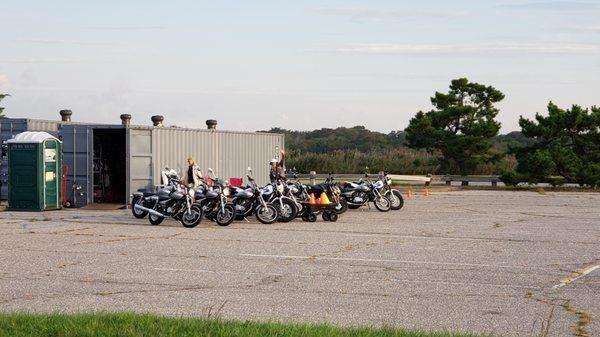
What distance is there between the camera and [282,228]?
74.8 feet

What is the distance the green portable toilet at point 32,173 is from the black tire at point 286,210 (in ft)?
28.1

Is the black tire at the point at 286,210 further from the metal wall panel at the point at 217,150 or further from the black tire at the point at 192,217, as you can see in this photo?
the metal wall panel at the point at 217,150

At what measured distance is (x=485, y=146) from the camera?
51.2 m

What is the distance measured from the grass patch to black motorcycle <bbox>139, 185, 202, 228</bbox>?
12.9m

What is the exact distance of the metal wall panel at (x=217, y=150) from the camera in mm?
31109

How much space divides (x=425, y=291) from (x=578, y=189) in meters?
33.1

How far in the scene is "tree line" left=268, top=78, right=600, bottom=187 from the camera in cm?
4422

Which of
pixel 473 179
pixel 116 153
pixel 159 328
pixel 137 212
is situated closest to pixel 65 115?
pixel 116 153

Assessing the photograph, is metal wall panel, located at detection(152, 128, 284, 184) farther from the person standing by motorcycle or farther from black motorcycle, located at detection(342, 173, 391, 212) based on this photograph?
black motorcycle, located at detection(342, 173, 391, 212)

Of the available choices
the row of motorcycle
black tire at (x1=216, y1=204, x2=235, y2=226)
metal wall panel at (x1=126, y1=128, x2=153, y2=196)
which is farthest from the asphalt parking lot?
metal wall panel at (x1=126, y1=128, x2=153, y2=196)

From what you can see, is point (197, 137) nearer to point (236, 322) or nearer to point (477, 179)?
point (477, 179)

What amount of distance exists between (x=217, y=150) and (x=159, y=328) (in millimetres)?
25387

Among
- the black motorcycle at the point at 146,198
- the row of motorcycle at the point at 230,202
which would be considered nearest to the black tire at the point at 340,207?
the row of motorcycle at the point at 230,202

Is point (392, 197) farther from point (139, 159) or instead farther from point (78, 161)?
point (78, 161)
